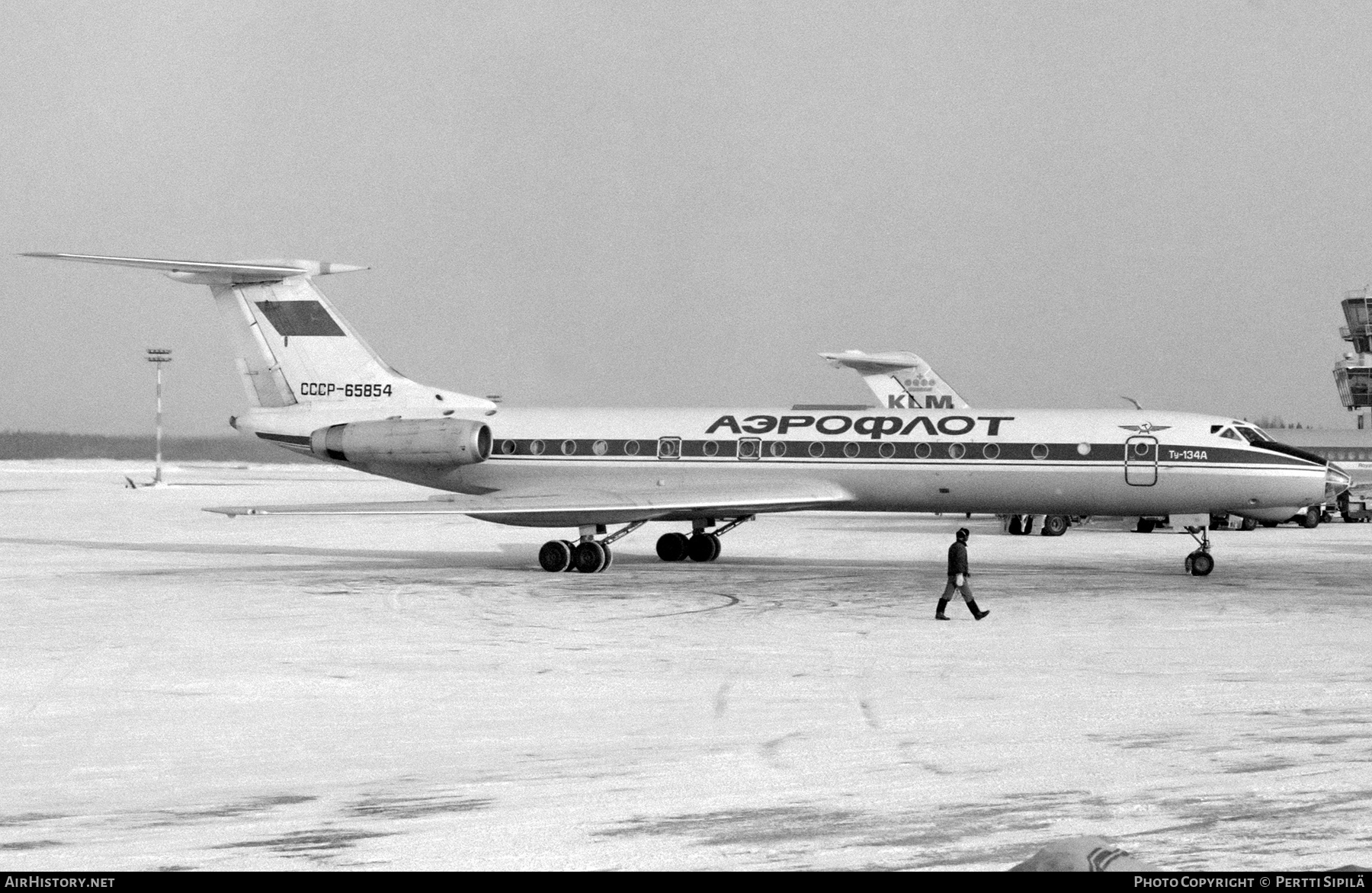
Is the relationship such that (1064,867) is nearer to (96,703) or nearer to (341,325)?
(96,703)

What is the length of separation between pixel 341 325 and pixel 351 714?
1802 cm

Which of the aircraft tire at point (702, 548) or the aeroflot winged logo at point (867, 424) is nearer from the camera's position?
the aeroflot winged logo at point (867, 424)

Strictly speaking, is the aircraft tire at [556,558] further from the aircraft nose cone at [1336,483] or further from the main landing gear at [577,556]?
the aircraft nose cone at [1336,483]

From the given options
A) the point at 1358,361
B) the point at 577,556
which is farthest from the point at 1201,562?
the point at 1358,361

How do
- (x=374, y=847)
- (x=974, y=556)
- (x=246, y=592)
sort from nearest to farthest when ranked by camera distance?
(x=374, y=847), (x=246, y=592), (x=974, y=556)

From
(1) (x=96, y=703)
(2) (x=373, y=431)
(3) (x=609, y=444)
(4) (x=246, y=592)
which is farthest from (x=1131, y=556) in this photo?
(1) (x=96, y=703)

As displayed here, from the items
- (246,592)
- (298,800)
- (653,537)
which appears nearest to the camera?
(298,800)

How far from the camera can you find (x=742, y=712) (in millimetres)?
12055

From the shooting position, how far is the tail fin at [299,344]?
28.6 meters

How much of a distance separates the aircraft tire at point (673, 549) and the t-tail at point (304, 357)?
473 cm

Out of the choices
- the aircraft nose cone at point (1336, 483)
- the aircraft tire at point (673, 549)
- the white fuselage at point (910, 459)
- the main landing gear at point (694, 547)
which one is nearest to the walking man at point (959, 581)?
the white fuselage at point (910, 459)

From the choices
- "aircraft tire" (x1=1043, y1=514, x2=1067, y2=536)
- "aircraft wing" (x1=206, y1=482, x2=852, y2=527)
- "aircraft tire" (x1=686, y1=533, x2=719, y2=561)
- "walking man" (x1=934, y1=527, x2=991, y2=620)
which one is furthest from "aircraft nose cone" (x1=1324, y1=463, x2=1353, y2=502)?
"walking man" (x1=934, y1=527, x2=991, y2=620)

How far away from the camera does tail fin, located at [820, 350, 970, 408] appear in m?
46.4

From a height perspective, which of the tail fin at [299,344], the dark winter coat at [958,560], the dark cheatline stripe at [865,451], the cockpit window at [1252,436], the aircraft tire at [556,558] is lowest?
the aircraft tire at [556,558]
